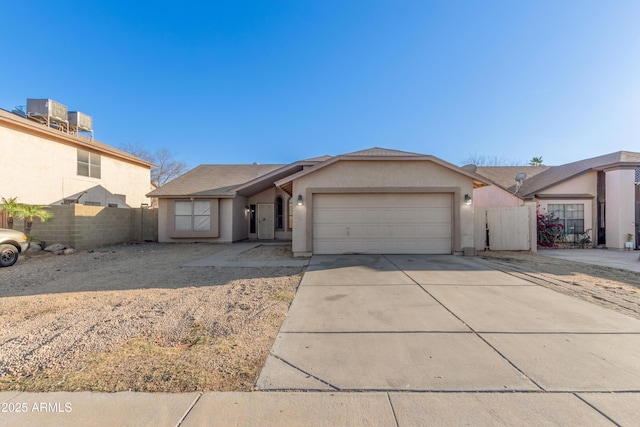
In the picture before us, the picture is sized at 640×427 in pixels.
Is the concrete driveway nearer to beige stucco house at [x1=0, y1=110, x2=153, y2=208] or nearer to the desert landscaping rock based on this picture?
the desert landscaping rock

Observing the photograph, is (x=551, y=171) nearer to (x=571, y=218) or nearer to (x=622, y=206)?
(x=571, y=218)

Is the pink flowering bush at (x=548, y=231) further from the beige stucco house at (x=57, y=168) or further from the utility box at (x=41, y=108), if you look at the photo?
the utility box at (x=41, y=108)

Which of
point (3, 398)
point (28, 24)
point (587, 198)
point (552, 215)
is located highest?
point (28, 24)

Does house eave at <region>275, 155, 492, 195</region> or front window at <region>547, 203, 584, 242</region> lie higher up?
house eave at <region>275, 155, 492, 195</region>

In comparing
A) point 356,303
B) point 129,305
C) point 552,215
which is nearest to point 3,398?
point 129,305

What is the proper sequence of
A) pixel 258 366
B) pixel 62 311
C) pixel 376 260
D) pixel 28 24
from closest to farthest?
1. pixel 258 366
2. pixel 62 311
3. pixel 376 260
4. pixel 28 24

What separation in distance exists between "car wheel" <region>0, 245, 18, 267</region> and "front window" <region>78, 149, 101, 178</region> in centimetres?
859

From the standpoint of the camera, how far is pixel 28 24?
42.1ft

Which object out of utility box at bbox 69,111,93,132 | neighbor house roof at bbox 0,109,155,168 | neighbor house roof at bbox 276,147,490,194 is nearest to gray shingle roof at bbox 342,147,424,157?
neighbor house roof at bbox 276,147,490,194

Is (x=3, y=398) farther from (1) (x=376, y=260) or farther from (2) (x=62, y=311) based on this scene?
(1) (x=376, y=260)

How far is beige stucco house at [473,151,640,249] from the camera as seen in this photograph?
1226 centimetres

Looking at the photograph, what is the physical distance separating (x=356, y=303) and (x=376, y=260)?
4248 millimetres

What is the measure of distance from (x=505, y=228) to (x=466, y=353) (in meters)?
10.4

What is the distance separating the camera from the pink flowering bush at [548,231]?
12.9 m
